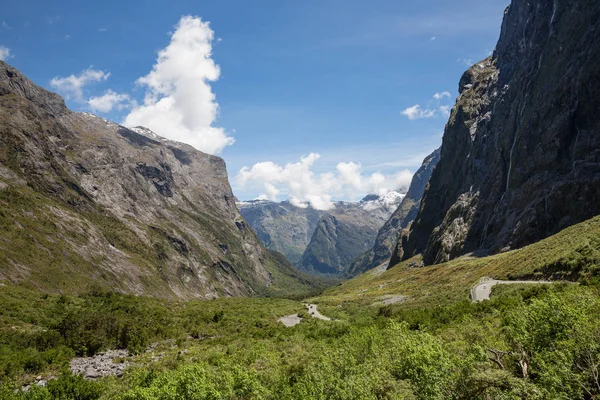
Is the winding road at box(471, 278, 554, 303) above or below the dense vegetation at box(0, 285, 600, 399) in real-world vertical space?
below

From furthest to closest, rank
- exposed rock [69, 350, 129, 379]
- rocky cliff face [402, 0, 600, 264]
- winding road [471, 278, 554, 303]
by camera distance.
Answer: rocky cliff face [402, 0, 600, 264] → winding road [471, 278, 554, 303] → exposed rock [69, 350, 129, 379]

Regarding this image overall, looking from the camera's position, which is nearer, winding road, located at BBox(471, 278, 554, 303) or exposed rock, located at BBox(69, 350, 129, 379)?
exposed rock, located at BBox(69, 350, 129, 379)

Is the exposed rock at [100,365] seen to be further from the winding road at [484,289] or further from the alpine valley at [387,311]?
the winding road at [484,289]

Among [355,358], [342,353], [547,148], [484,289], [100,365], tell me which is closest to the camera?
[342,353]

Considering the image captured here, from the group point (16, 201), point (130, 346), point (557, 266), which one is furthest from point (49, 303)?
point (16, 201)

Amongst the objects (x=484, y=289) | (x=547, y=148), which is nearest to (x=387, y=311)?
(x=484, y=289)

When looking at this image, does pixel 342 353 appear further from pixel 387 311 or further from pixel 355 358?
pixel 387 311

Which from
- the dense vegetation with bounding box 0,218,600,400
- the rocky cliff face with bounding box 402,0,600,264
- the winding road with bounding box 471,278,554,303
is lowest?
the winding road with bounding box 471,278,554,303

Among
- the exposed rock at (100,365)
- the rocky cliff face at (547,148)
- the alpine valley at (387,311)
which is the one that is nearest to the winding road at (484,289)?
the alpine valley at (387,311)

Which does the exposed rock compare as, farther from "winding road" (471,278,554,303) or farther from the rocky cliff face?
the rocky cliff face

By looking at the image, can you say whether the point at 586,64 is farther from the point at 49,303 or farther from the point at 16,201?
the point at 16,201

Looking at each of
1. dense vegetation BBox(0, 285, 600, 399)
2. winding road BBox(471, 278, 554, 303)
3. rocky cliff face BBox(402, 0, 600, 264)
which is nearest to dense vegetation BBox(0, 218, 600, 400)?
dense vegetation BBox(0, 285, 600, 399)

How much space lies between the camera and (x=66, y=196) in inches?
7731

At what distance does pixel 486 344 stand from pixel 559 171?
14961 cm
